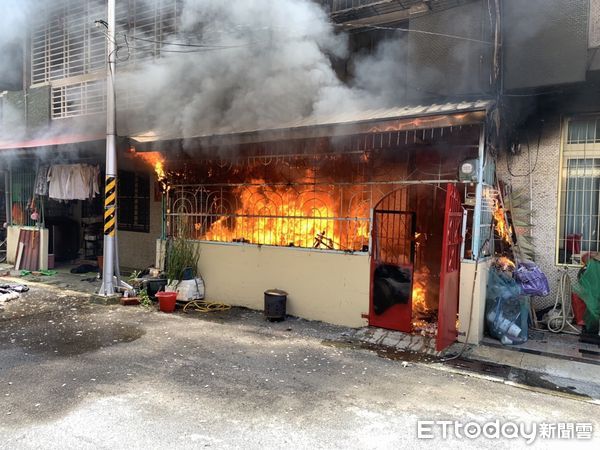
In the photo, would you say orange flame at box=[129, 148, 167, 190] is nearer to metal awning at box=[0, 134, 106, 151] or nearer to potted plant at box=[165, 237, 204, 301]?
metal awning at box=[0, 134, 106, 151]

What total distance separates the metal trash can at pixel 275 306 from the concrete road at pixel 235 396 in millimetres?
651

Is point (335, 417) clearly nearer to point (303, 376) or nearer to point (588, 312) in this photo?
point (303, 376)

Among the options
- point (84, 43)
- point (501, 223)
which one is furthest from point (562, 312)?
point (84, 43)

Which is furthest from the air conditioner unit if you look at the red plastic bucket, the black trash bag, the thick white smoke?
the red plastic bucket

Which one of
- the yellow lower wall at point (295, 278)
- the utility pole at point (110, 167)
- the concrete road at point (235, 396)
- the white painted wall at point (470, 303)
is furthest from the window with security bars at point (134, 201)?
the white painted wall at point (470, 303)

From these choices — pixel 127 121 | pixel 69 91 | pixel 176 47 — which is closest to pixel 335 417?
pixel 176 47

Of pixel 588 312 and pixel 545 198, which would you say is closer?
pixel 588 312

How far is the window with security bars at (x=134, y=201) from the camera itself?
38.3 feet

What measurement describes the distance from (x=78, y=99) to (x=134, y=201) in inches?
154

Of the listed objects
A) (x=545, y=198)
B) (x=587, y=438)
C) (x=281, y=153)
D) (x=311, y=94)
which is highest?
(x=311, y=94)

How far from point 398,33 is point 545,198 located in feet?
13.7

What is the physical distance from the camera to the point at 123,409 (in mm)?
4062

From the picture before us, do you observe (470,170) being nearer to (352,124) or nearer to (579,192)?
(352,124)

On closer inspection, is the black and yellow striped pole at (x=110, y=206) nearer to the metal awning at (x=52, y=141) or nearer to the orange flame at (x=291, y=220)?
the metal awning at (x=52, y=141)
